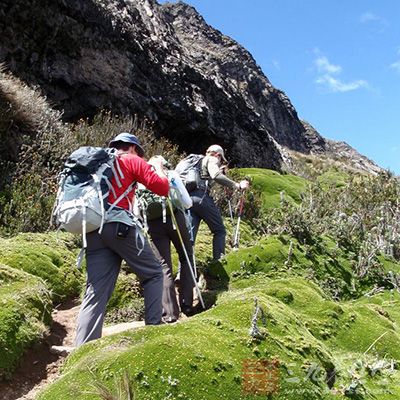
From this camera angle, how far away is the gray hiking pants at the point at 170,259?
6090mm

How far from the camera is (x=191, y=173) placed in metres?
7.57

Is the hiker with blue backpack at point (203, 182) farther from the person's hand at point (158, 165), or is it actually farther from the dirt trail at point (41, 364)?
the dirt trail at point (41, 364)

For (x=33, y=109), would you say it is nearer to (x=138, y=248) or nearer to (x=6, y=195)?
(x=6, y=195)

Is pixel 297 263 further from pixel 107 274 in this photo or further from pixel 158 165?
pixel 107 274

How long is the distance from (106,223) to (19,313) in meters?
1.24

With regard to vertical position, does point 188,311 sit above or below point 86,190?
below

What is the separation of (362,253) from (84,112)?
11136 mm

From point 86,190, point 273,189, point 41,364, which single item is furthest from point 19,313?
point 273,189

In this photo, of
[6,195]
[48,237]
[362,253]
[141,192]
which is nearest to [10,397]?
[141,192]

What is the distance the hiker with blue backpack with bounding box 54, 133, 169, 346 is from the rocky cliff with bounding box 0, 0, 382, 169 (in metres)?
11.4

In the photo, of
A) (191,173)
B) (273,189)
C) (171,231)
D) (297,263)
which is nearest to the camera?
(171,231)

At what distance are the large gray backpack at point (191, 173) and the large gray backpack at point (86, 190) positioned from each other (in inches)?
107

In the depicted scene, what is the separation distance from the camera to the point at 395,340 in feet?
16.4

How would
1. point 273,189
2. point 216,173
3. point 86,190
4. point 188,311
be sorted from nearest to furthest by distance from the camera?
point 86,190, point 188,311, point 216,173, point 273,189
